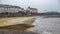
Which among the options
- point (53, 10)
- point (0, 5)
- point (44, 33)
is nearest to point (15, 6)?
point (0, 5)

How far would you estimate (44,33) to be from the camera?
2096 millimetres

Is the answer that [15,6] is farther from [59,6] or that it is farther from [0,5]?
[59,6]

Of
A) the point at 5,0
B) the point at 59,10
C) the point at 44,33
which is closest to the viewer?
the point at 44,33

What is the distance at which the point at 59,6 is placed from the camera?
415cm

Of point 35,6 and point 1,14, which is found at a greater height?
point 35,6

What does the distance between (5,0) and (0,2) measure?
14cm

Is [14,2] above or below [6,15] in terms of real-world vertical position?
above

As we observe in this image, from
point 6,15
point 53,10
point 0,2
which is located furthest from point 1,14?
point 53,10

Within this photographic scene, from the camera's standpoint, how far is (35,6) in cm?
396

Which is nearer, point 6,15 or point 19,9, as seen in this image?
point 19,9

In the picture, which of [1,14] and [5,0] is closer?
[5,0]

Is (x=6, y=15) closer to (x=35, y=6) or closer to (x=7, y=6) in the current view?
(x=7, y=6)

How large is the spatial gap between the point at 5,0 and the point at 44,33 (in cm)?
207

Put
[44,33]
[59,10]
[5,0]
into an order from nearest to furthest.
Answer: [44,33] → [5,0] → [59,10]
